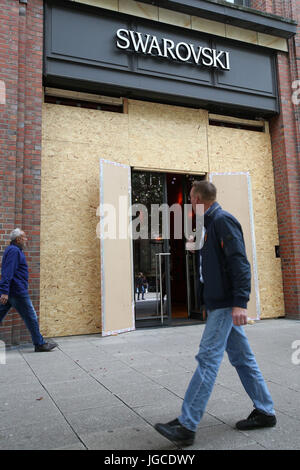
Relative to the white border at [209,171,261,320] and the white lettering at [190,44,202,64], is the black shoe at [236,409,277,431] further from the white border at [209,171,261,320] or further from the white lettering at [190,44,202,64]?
the white lettering at [190,44,202,64]

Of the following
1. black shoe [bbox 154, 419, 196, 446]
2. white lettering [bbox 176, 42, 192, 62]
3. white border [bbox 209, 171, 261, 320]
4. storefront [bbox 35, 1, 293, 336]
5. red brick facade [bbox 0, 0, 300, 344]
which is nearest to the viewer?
black shoe [bbox 154, 419, 196, 446]

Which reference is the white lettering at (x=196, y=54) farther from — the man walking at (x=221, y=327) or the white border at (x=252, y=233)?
the man walking at (x=221, y=327)

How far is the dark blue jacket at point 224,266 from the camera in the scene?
248 cm

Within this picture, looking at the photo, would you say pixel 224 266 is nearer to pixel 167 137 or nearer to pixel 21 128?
→ pixel 21 128

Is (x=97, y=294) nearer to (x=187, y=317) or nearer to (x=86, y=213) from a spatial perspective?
(x=86, y=213)

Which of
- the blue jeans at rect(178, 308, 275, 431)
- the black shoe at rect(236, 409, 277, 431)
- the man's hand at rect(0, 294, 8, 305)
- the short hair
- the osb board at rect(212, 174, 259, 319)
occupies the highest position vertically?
the osb board at rect(212, 174, 259, 319)

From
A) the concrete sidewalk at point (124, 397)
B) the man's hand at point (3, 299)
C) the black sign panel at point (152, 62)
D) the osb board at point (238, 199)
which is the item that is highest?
the black sign panel at point (152, 62)

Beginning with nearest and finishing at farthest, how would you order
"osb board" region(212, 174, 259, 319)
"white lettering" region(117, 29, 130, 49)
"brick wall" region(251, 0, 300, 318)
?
"white lettering" region(117, 29, 130, 49), "osb board" region(212, 174, 259, 319), "brick wall" region(251, 0, 300, 318)

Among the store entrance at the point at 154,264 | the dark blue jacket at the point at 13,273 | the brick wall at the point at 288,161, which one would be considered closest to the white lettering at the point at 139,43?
the store entrance at the point at 154,264

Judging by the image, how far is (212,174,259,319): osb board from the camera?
7976 millimetres

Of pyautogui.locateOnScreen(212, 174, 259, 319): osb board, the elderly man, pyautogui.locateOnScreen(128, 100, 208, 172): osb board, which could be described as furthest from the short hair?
pyautogui.locateOnScreen(212, 174, 259, 319): osb board

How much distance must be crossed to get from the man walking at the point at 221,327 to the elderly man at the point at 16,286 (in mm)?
3284

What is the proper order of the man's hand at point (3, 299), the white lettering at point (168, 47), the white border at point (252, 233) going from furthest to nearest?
the white border at point (252, 233) < the white lettering at point (168, 47) < the man's hand at point (3, 299)

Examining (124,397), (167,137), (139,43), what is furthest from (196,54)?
(124,397)
